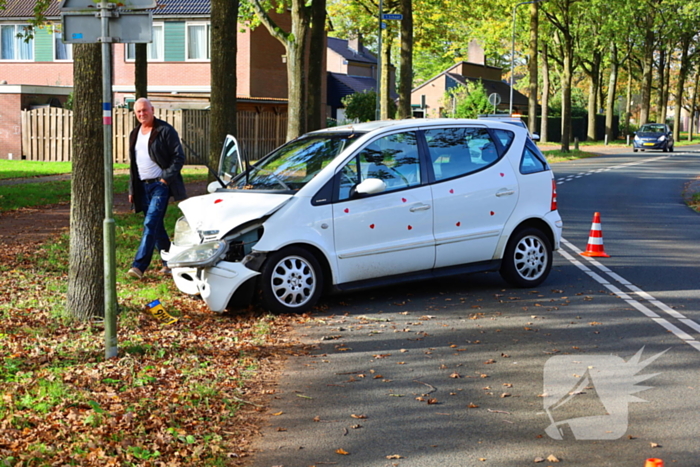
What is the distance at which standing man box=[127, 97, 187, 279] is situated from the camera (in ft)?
32.7

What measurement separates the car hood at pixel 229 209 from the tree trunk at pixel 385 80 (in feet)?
77.0

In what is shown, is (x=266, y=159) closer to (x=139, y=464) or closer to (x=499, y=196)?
(x=499, y=196)

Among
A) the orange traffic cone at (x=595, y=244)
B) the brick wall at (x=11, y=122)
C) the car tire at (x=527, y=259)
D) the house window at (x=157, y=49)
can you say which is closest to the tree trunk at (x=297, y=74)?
the orange traffic cone at (x=595, y=244)

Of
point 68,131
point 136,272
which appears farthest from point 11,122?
point 136,272

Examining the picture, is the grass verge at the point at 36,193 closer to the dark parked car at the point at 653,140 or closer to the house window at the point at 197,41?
the house window at the point at 197,41

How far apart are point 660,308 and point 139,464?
6117mm

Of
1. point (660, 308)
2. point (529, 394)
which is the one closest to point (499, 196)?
point (660, 308)

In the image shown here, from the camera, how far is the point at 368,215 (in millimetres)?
8969

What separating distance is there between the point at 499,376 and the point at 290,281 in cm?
268

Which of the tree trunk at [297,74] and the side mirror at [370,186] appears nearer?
the side mirror at [370,186]

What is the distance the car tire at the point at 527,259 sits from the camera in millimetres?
10039

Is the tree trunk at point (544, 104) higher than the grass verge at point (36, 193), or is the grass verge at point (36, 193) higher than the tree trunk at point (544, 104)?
the tree trunk at point (544, 104)

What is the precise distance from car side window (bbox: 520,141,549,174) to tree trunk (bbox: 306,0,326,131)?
11869 millimetres

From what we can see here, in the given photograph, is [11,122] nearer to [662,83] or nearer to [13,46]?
[13,46]
